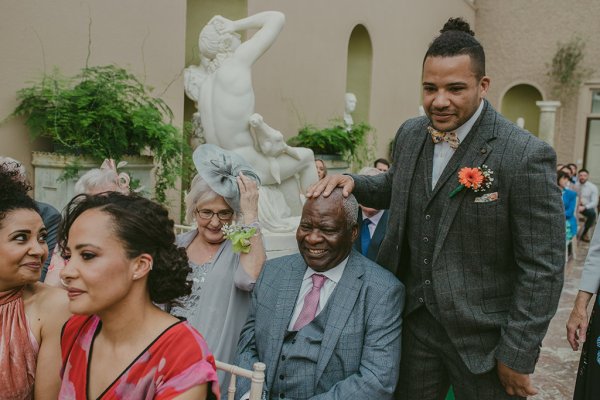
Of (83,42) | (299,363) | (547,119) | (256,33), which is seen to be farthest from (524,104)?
(299,363)

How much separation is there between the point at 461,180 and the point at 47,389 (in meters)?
1.46

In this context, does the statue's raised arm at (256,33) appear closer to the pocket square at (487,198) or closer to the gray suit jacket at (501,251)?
the gray suit jacket at (501,251)

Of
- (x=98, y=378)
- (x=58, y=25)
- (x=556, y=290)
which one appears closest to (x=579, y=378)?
(x=556, y=290)

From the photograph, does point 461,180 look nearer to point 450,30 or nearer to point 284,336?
point 450,30

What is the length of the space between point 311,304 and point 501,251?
0.73 m

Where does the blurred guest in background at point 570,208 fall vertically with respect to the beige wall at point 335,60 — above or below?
below

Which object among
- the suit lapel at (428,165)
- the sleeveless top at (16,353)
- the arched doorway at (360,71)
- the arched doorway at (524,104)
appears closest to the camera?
the sleeveless top at (16,353)

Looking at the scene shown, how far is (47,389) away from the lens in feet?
5.82

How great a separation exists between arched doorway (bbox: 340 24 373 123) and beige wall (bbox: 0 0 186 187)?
19.7 ft

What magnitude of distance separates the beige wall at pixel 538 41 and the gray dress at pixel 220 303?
646 inches

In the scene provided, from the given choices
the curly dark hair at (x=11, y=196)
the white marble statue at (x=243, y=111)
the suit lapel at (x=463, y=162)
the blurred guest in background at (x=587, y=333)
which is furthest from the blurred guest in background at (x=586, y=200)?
the curly dark hair at (x=11, y=196)

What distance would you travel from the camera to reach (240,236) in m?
2.49

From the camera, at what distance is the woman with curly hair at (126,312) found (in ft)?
5.06

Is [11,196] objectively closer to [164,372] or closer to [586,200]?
[164,372]
